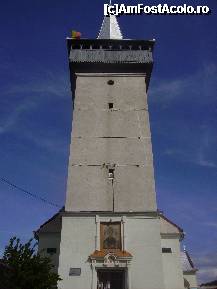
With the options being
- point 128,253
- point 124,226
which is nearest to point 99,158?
point 124,226

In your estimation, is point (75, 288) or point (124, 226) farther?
point (124, 226)

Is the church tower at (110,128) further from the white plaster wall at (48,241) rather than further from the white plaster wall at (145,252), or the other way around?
the white plaster wall at (48,241)

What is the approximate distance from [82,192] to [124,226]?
13.8ft

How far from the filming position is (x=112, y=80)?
117ft

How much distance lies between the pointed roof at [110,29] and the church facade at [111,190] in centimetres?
276

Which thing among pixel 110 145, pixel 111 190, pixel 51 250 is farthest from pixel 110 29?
pixel 51 250

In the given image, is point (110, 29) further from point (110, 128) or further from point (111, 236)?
point (111, 236)

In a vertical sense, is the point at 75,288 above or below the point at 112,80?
below

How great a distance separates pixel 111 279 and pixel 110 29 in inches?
1040

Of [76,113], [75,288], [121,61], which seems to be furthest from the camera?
[121,61]

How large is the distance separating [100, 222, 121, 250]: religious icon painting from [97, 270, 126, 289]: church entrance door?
173 cm

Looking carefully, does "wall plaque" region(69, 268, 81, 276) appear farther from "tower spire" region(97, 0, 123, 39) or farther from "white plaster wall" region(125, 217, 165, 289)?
"tower spire" region(97, 0, 123, 39)

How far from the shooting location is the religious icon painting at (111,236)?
90.1 feet

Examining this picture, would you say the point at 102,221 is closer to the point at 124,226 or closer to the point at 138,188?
the point at 124,226
